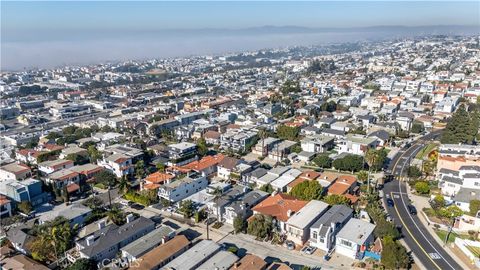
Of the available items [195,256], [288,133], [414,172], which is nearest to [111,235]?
[195,256]

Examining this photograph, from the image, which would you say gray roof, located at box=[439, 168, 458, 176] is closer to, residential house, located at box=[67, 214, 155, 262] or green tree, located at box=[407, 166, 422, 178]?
green tree, located at box=[407, 166, 422, 178]

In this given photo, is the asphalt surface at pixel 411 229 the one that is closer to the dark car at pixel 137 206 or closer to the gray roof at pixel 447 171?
the gray roof at pixel 447 171

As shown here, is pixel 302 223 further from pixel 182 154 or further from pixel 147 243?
pixel 182 154

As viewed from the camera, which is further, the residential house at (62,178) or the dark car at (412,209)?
the residential house at (62,178)

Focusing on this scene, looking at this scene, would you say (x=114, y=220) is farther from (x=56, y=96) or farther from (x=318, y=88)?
(x=56, y=96)

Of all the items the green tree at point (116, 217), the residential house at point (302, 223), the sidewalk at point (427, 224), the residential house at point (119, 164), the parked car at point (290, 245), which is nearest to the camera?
the sidewalk at point (427, 224)

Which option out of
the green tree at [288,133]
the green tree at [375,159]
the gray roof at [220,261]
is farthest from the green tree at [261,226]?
the green tree at [288,133]
